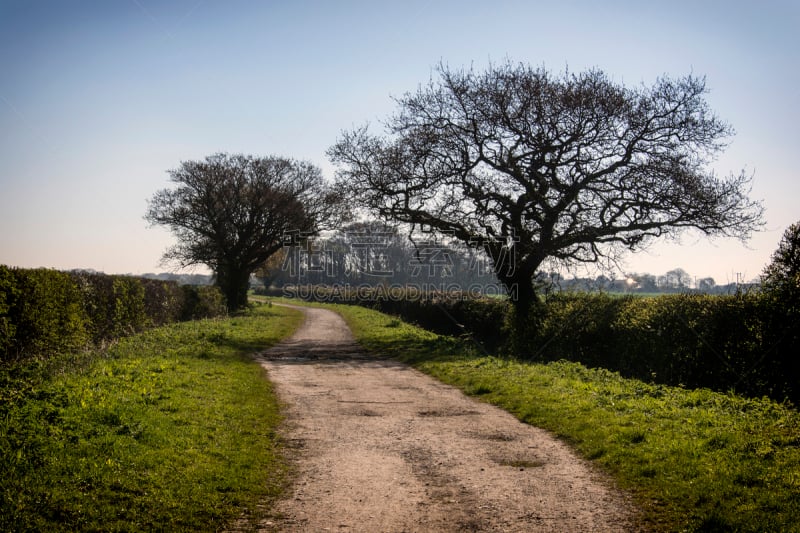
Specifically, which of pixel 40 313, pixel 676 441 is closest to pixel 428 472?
pixel 676 441

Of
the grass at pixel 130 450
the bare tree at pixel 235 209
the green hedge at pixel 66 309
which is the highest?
the bare tree at pixel 235 209

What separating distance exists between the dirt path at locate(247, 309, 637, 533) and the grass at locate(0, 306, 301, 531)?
0.59 metres

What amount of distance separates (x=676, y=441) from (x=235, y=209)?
42.0 metres

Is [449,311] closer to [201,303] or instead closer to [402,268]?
[201,303]

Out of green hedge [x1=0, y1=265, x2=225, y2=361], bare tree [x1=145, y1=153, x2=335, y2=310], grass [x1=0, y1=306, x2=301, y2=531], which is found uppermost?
bare tree [x1=145, y1=153, x2=335, y2=310]

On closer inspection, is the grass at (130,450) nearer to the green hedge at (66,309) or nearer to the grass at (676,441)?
the green hedge at (66,309)

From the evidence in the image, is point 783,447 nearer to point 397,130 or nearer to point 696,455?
point 696,455

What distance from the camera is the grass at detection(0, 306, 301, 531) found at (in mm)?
5445

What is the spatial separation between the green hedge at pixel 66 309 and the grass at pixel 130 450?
2535 mm

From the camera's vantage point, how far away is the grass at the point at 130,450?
545 centimetres

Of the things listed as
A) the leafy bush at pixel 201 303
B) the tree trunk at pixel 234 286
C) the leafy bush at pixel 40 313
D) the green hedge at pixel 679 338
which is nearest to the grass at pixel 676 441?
the green hedge at pixel 679 338

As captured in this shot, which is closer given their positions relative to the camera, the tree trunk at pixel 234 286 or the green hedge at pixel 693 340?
the green hedge at pixel 693 340

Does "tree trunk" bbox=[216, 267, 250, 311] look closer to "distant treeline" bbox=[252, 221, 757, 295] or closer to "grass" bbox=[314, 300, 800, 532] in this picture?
"distant treeline" bbox=[252, 221, 757, 295]

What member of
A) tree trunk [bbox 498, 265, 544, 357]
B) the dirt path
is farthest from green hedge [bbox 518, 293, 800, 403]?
the dirt path
